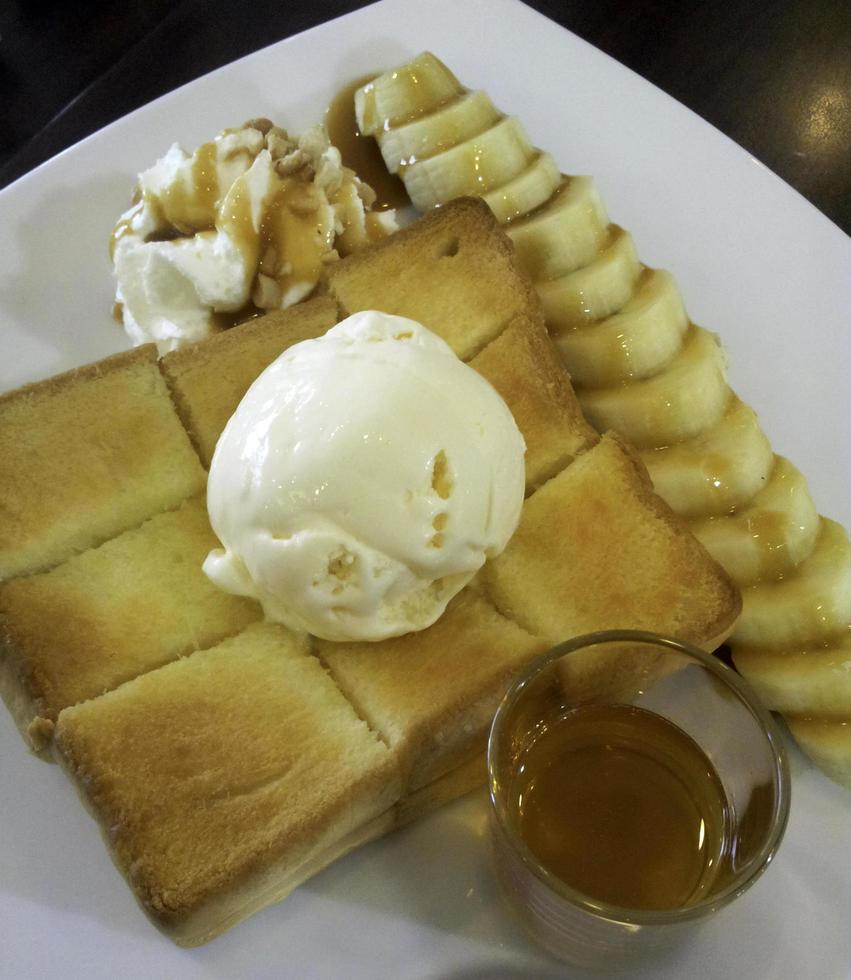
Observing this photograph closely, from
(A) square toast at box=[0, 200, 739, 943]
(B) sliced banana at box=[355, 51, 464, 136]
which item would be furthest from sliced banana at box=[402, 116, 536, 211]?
(A) square toast at box=[0, 200, 739, 943]

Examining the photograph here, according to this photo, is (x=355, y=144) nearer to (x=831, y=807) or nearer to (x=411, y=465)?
(x=411, y=465)

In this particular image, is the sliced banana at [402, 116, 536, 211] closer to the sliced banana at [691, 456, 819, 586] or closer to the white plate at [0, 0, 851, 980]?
the white plate at [0, 0, 851, 980]

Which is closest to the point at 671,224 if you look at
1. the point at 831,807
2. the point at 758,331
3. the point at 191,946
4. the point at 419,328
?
the point at 758,331

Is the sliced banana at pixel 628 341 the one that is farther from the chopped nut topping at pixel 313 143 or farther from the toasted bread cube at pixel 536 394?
the chopped nut topping at pixel 313 143

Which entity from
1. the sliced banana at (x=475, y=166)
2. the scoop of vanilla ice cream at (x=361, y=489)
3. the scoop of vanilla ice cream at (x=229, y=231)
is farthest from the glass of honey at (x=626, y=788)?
the sliced banana at (x=475, y=166)

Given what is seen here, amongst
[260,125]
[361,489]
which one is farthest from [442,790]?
[260,125]

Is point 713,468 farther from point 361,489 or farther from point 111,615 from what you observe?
point 111,615
